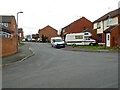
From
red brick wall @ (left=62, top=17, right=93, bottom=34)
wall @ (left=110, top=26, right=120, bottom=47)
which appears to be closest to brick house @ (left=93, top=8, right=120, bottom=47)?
wall @ (left=110, top=26, right=120, bottom=47)

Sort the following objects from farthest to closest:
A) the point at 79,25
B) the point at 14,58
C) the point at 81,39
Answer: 1. the point at 79,25
2. the point at 81,39
3. the point at 14,58

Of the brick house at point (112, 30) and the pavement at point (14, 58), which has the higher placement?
the brick house at point (112, 30)

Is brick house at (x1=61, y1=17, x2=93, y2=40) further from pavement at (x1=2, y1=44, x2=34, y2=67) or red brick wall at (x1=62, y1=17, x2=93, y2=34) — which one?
pavement at (x1=2, y1=44, x2=34, y2=67)

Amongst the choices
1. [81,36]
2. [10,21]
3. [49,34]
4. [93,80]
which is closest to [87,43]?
[81,36]

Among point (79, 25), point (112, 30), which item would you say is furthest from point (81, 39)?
point (79, 25)

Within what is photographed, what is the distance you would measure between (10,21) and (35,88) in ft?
136

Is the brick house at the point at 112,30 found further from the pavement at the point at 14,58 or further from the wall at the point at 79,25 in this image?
the wall at the point at 79,25

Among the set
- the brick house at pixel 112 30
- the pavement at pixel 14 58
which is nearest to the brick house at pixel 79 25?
the brick house at pixel 112 30

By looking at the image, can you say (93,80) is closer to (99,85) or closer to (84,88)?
(99,85)

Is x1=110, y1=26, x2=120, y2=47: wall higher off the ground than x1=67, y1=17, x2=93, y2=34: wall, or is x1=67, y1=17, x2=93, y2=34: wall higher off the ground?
x1=67, y1=17, x2=93, y2=34: wall

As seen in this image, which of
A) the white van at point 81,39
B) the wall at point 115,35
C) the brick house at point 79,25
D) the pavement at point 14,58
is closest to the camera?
the pavement at point 14,58

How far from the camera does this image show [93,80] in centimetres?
525

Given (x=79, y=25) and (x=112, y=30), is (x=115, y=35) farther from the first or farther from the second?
(x=79, y=25)

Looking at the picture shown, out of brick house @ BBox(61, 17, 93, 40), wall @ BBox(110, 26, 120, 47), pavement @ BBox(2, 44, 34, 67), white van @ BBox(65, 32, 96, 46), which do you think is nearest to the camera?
pavement @ BBox(2, 44, 34, 67)
